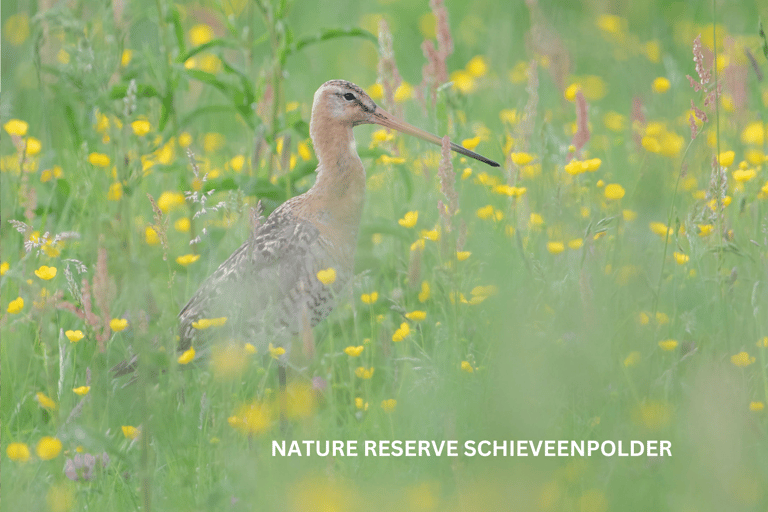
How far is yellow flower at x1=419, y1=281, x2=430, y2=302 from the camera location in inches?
136

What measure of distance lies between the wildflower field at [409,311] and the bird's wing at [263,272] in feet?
0.47

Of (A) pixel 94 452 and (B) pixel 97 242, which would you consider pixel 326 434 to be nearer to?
(A) pixel 94 452

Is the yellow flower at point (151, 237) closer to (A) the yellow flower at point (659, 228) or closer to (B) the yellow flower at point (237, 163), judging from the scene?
(B) the yellow flower at point (237, 163)

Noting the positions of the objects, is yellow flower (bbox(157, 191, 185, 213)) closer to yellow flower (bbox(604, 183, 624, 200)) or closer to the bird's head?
the bird's head

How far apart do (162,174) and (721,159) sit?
2868 mm

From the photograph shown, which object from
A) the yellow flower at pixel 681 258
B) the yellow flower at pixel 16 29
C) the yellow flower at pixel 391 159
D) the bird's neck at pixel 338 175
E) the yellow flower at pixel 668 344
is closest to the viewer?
the yellow flower at pixel 668 344

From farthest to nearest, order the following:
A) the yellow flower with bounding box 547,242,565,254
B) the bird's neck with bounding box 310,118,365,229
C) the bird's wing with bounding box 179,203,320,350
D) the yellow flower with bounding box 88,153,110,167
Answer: the yellow flower with bounding box 88,153,110,167 < the bird's neck with bounding box 310,118,365,229 < the bird's wing with bounding box 179,203,320,350 < the yellow flower with bounding box 547,242,565,254

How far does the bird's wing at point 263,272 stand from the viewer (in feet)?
10.8

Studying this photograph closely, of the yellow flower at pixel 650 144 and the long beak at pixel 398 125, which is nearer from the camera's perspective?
the long beak at pixel 398 125

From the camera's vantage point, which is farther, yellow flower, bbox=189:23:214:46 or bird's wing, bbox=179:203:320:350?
yellow flower, bbox=189:23:214:46

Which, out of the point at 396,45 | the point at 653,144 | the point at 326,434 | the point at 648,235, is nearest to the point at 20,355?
the point at 326,434

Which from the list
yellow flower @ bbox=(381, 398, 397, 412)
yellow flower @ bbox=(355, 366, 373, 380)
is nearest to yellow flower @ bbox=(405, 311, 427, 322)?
yellow flower @ bbox=(355, 366, 373, 380)

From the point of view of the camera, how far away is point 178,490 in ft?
7.90

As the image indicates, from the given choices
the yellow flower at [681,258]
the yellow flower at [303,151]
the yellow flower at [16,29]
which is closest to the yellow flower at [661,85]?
the yellow flower at [681,258]
